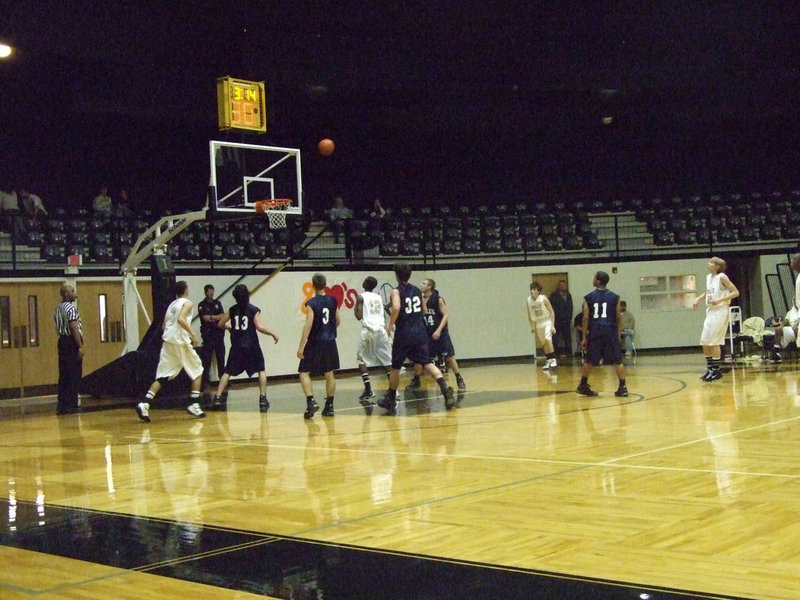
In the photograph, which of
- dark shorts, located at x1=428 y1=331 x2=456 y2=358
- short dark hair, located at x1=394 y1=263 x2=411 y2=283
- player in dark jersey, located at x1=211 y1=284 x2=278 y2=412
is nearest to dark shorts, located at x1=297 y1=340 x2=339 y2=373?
short dark hair, located at x1=394 y1=263 x2=411 y2=283

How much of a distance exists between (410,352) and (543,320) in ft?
29.3

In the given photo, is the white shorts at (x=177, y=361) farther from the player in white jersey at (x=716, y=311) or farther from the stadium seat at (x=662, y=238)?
the stadium seat at (x=662, y=238)

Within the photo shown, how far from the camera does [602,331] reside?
13.9 meters

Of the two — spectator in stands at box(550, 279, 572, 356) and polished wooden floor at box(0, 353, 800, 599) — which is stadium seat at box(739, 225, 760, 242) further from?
polished wooden floor at box(0, 353, 800, 599)

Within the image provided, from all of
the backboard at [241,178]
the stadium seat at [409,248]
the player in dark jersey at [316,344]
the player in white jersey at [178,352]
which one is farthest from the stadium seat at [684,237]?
the player in white jersey at [178,352]

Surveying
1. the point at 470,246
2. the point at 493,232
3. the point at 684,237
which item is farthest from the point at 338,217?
the point at 684,237

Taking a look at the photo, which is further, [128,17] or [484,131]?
[484,131]

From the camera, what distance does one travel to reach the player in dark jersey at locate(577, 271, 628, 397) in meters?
13.9

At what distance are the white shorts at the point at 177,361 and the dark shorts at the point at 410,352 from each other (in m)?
2.86

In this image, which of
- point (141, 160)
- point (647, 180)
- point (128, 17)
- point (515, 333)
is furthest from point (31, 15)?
point (647, 180)

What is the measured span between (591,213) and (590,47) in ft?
16.5

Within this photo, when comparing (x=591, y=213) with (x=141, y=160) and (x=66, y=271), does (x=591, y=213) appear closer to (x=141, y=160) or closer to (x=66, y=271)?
(x=141, y=160)

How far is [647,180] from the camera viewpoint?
1237 inches

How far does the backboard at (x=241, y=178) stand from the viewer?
1666cm
